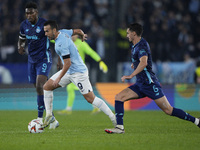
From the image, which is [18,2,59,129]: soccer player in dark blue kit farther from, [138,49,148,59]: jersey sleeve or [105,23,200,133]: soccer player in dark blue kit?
[138,49,148,59]: jersey sleeve

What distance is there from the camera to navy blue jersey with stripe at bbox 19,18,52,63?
9141mm

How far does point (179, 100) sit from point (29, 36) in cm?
759

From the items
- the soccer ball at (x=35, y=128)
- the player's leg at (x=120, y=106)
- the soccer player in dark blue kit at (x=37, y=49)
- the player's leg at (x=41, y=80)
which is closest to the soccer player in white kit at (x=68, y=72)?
the soccer ball at (x=35, y=128)

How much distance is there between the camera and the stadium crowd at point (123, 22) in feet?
54.5

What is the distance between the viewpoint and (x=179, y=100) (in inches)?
611

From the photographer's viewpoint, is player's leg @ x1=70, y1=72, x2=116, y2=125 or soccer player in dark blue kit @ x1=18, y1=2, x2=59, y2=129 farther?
soccer player in dark blue kit @ x1=18, y1=2, x2=59, y2=129

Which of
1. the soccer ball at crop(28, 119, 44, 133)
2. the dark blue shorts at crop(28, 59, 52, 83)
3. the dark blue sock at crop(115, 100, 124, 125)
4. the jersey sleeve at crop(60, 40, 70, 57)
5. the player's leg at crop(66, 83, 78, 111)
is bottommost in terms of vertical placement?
the player's leg at crop(66, 83, 78, 111)

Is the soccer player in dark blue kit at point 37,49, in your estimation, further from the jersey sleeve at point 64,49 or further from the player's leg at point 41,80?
the jersey sleeve at point 64,49

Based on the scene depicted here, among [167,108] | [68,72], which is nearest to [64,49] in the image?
[68,72]

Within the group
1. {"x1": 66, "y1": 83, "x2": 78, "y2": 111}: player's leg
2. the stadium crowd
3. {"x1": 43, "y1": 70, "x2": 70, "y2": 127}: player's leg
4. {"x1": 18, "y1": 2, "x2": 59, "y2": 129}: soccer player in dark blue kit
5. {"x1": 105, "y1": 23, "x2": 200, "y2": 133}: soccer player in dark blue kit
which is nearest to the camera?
{"x1": 105, "y1": 23, "x2": 200, "y2": 133}: soccer player in dark blue kit

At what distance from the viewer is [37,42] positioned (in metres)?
9.19

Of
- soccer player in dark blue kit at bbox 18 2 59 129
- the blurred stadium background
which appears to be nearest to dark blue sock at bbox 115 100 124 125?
soccer player in dark blue kit at bbox 18 2 59 129

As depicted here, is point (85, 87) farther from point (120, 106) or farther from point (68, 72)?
point (120, 106)

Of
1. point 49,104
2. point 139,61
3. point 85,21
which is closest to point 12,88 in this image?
point 85,21
